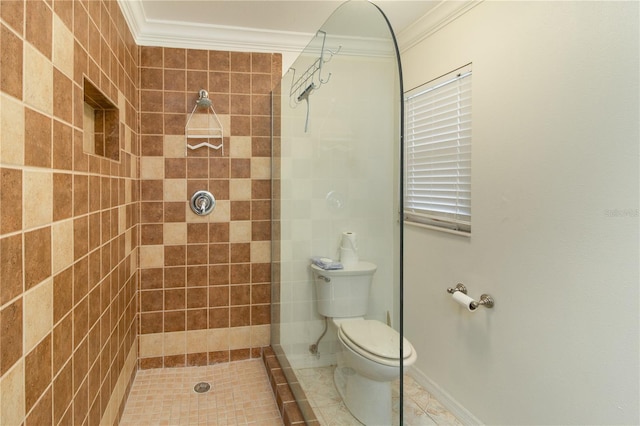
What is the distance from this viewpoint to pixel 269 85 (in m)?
2.73

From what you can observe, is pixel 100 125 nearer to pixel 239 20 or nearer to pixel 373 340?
pixel 239 20

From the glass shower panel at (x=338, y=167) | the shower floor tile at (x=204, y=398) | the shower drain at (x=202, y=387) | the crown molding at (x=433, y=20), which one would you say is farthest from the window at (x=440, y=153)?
the shower drain at (x=202, y=387)

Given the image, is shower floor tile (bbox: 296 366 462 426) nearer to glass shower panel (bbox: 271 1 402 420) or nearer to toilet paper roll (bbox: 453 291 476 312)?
glass shower panel (bbox: 271 1 402 420)

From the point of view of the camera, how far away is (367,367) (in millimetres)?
1389

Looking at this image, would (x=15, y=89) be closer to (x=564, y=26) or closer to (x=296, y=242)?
(x=296, y=242)

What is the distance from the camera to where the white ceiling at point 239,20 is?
2.22 m

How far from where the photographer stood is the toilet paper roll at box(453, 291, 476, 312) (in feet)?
6.23

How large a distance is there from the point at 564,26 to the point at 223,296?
8.06 ft

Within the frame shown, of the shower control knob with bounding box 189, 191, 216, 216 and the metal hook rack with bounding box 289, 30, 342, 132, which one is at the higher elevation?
the metal hook rack with bounding box 289, 30, 342, 132

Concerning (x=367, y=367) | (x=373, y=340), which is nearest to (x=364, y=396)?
(x=367, y=367)

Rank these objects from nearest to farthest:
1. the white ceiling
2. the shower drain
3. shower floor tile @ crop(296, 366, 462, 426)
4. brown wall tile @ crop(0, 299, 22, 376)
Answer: brown wall tile @ crop(0, 299, 22, 376) < shower floor tile @ crop(296, 366, 462, 426) < the white ceiling < the shower drain

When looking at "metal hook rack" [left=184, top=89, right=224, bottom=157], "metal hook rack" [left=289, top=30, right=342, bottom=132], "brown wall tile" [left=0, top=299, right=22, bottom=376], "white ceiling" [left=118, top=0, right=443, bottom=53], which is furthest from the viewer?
"metal hook rack" [left=184, top=89, right=224, bottom=157]

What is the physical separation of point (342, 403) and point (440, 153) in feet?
5.00

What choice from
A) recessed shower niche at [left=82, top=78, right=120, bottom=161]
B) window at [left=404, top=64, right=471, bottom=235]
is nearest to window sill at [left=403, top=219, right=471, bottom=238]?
window at [left=404, top=64, right=471, bottom=235]
